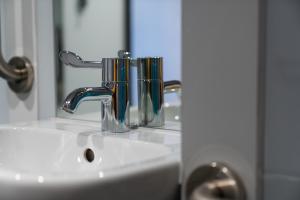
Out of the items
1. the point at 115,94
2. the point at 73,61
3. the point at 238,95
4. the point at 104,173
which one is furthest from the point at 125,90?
the point at 238,95

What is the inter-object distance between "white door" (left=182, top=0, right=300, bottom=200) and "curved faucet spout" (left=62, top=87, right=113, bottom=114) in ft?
1.11

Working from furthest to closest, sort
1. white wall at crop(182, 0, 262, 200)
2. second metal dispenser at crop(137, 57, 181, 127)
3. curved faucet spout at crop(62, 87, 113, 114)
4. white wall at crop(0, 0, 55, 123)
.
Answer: white wall at crop(0, 0, 55, 123) → second metal dispenser at crop(137, 57, 181, 127) → curved faucet spout at crop(62, 87, 113, 114) → white wall at crop(182, 0, 262, 200)

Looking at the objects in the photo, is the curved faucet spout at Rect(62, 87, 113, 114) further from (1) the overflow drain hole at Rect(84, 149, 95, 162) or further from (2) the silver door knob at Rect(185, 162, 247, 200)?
(2) the silver door knob at Rect(185, 162, 247, 200)

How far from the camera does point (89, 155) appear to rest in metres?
0.72

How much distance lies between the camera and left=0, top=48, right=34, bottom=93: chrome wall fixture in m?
0.99

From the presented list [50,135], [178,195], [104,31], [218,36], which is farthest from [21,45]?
[218,36]

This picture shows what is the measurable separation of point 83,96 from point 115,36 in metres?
0.27

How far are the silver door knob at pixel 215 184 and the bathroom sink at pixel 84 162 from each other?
0.35 ft

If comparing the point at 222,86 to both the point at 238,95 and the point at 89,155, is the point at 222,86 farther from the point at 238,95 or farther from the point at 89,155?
the point at 89,155

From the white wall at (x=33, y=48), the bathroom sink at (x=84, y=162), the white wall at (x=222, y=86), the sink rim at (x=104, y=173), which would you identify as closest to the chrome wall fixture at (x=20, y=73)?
the white wall at (x=33, y=48)

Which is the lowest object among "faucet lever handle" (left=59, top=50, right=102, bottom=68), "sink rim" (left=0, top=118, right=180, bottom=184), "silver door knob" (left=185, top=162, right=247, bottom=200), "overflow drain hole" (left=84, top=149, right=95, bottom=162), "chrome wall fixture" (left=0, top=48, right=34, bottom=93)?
"overflow drain hole" (left=84, top=149, right=95, bottom=162)

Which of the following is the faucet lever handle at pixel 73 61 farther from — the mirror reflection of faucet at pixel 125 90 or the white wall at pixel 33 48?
the white wall at pixel 33 48

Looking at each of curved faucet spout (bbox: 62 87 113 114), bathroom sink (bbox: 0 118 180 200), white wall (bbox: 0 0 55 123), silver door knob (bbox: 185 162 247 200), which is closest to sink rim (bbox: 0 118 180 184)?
bathroom sink (bbox: 0 118 180 200)

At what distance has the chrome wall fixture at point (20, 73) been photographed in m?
0.99
